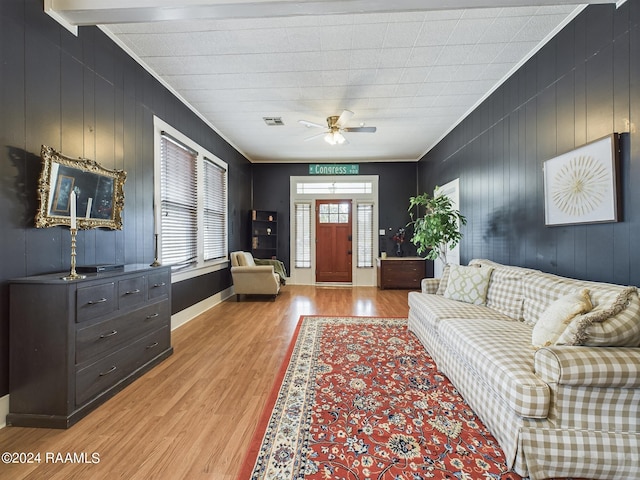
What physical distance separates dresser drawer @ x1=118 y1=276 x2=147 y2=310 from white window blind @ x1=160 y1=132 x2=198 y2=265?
3.49 feet

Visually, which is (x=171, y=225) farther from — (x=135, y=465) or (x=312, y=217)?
(x=312, y=217)

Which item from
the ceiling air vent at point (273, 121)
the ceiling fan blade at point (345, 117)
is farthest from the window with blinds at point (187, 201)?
the ceiling fan blade at point (345, 117)

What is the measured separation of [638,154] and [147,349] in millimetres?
3981

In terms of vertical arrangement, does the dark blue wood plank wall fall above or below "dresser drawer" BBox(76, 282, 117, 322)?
above

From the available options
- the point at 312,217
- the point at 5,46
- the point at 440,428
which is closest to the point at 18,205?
the point at 5,46

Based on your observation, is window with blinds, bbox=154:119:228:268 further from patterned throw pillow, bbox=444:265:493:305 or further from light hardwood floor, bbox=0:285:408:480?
patterned throw pillow, bbox=444:265:493:305

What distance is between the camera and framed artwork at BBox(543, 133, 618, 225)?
6.54 ft

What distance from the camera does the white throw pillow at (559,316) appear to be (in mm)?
1641

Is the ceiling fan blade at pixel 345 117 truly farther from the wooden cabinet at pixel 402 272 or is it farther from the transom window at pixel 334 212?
the wooden cabinet at pixel 402 272

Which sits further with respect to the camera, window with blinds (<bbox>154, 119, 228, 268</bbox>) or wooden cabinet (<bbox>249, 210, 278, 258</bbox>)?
wooden cabinet (<bbox>249, 210, 278, 258</bbox>)

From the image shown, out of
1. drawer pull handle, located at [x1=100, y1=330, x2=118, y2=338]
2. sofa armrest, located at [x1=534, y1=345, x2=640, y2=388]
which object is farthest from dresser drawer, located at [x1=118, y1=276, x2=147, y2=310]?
sofa armrest, located at [x1=534, y1=345, x2=640, y2=388]

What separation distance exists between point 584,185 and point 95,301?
12.2 ft

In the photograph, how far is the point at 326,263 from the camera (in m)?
7.07

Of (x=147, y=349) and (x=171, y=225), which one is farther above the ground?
(x=171, y=225)
